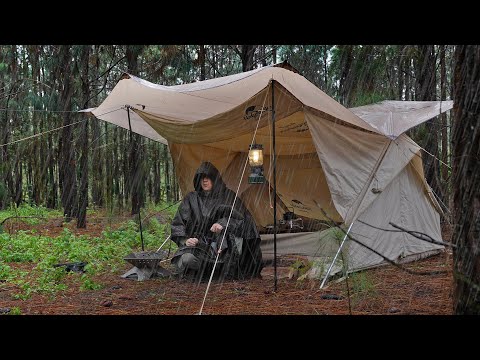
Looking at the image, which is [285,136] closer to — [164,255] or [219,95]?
[219,95]

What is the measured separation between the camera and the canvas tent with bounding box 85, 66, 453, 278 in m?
5.83

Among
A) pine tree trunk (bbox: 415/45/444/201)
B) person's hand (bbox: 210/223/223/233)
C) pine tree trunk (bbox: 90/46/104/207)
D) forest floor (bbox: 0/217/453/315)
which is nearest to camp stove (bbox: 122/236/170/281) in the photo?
forest floor (bbox: 0/217/453/315)

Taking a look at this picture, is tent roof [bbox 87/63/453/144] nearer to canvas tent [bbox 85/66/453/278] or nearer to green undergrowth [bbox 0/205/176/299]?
canvas tent [bbox 85/66/453/278]

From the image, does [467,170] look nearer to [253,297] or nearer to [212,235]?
[253,297]

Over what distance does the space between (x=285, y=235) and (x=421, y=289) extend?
7.85 feet

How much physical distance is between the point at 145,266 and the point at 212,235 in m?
0.86

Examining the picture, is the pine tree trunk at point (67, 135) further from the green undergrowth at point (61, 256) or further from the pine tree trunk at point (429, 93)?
the pine tree trunk at point (429, 93)

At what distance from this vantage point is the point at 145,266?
6.10 metres

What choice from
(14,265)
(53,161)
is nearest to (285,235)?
(14,265)

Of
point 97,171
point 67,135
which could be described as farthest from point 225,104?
point 97,171

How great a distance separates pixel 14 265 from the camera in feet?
22.9

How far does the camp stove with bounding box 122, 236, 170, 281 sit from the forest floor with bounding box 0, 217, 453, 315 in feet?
0.35
